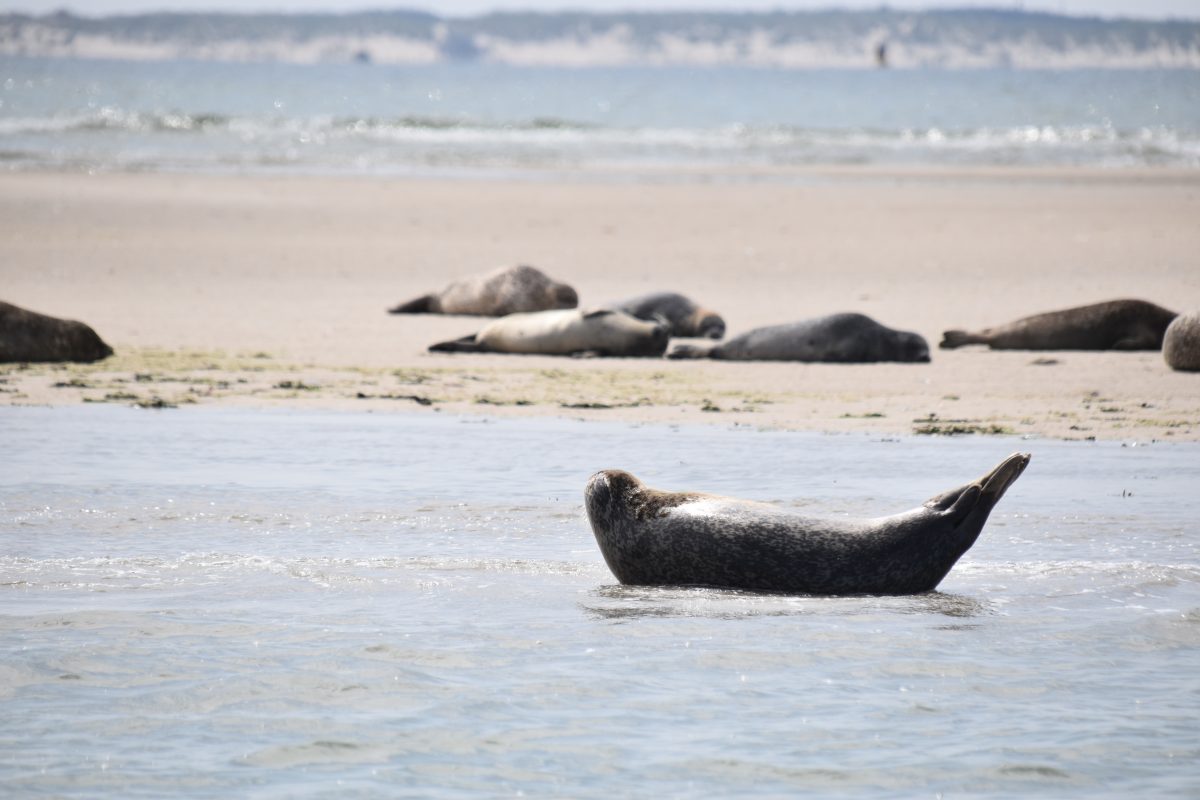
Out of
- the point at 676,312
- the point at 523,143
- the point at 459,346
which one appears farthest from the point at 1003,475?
the point at 523,143

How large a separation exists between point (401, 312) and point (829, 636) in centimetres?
993

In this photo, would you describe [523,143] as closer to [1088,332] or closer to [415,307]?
[415,307]

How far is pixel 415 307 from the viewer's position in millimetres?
14633

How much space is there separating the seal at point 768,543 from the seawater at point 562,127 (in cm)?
2478

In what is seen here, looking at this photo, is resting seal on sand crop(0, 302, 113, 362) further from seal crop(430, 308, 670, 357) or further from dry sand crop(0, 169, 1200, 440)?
seal crop(430, 308, 670, 357)

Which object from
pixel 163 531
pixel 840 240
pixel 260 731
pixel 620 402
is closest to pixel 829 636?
pixel 260 731

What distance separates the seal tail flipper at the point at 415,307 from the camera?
14.5 metres

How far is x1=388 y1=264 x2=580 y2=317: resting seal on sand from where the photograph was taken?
14516mm

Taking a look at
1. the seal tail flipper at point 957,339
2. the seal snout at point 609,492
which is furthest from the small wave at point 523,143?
the seal snout at point 609,492

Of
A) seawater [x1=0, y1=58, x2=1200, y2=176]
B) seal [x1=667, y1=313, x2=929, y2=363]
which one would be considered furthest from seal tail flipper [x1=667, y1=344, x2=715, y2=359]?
seawater [x1=0, y1=58, x2=1200, y2=176]

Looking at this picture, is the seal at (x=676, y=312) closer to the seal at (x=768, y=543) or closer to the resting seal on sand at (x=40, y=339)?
the resting seal on sand at (x=40, y=339)

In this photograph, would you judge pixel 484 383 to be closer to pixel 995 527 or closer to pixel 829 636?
pixel 995 527

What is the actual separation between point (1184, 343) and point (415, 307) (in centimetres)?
649

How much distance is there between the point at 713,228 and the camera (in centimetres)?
2089
